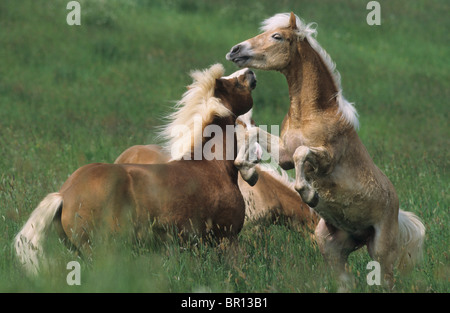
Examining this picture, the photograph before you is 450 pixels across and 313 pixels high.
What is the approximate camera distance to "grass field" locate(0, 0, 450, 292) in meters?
5.37

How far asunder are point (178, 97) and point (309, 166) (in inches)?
361

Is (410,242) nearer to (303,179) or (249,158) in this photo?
(303,179)

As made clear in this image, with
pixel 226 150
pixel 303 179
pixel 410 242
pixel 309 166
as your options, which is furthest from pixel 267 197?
pixel 303 179

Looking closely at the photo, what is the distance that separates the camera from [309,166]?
576 cm

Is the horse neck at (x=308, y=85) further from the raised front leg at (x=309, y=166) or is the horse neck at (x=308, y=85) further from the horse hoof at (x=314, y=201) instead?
the horse hoof at (x=314, y=201)

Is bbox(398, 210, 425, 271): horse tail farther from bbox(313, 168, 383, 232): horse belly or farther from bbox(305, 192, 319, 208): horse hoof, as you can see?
bbox(305, 192, 319, 208): horse hoof

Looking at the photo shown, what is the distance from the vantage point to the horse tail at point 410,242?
589 centimetres

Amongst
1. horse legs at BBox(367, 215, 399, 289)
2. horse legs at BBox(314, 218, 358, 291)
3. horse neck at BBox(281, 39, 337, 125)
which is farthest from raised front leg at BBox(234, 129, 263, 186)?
horse legs at BBox(367, 215, 399, 289)

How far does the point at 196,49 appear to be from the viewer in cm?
1805

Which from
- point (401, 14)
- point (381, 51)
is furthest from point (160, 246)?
point (401, 14)

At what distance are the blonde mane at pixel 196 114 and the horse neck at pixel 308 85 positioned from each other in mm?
764

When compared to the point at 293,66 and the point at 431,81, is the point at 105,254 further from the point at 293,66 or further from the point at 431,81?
the point at 431,81

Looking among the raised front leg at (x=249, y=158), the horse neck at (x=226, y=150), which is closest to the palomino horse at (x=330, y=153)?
the raised front leg at (x=249, y=158)

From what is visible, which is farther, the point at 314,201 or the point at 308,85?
the point at 308,85
